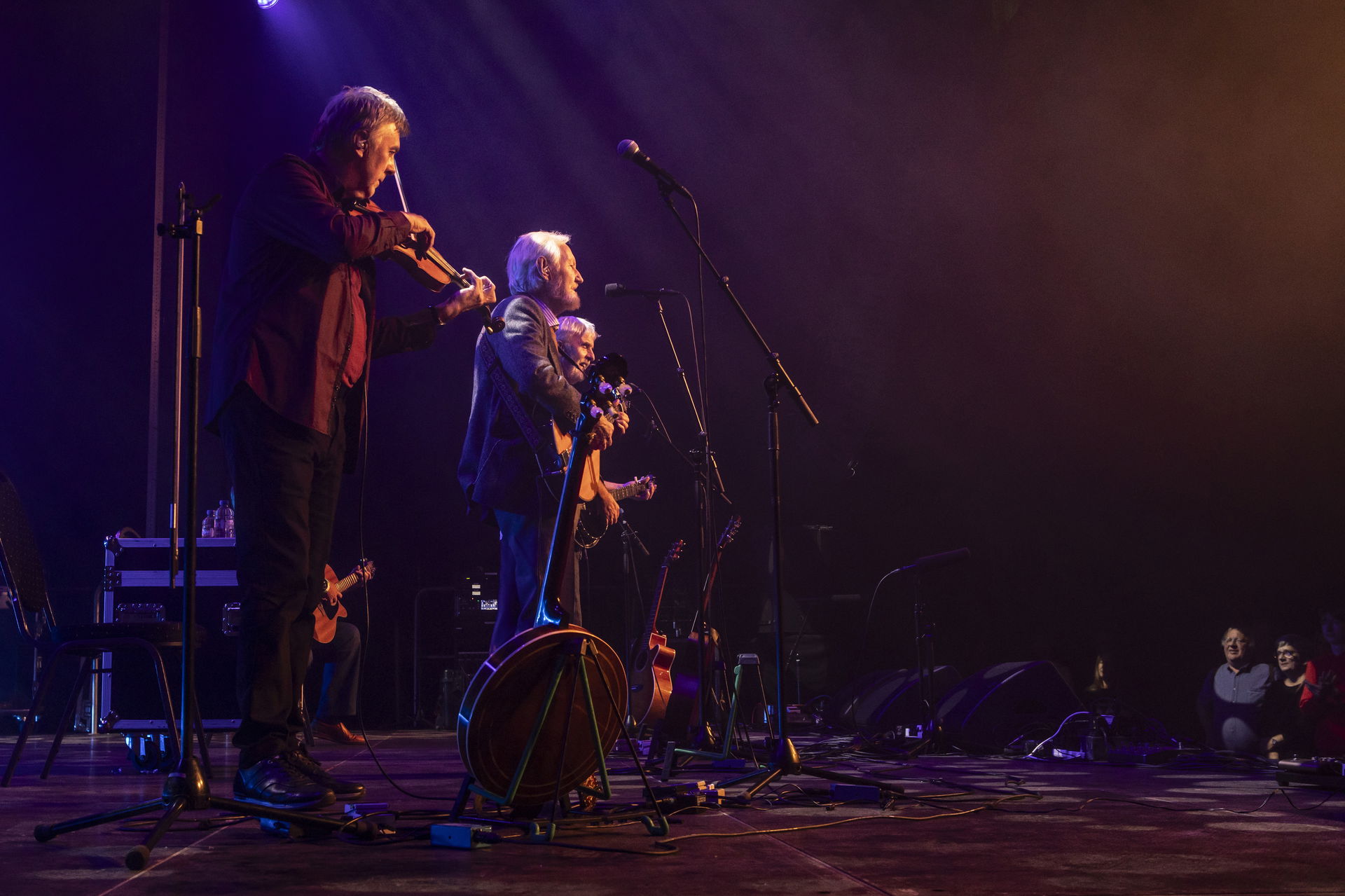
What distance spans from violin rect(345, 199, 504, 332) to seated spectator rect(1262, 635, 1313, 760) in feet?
12.9

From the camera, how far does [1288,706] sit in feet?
15.8

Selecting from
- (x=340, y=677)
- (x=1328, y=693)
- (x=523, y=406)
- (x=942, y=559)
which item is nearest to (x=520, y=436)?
(x=523, y=406)

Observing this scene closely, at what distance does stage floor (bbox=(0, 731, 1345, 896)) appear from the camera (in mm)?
1686

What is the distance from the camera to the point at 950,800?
2816mm

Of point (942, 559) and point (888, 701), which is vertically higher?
point (942, 559)

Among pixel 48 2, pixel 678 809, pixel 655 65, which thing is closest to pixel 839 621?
pixel 655 65

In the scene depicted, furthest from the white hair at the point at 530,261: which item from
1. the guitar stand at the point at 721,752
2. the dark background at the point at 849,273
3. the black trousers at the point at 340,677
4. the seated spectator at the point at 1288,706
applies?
the seated spectator at the point at 1288,706

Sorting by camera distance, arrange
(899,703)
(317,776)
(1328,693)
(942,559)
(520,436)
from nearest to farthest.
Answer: (317,776) < (520,436) < (942,559) < (1328,693) < (899,703)

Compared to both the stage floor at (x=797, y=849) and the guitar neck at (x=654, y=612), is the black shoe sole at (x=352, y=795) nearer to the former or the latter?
the stage floor at (x=797, y=849)

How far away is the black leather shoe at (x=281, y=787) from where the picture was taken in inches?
87.0

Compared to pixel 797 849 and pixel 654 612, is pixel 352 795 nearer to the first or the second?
pixel 797 849

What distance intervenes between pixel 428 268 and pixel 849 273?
15.7 feet

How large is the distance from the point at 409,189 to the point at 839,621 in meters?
4.27

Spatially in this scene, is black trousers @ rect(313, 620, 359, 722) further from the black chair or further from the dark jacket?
the dark jacket
